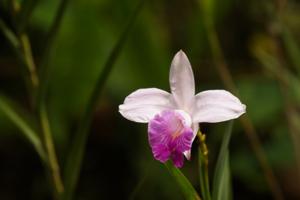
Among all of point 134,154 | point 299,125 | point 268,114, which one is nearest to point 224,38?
point 268,114

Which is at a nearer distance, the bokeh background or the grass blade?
the grass blade

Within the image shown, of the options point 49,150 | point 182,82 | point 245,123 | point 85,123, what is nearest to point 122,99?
point 245,123

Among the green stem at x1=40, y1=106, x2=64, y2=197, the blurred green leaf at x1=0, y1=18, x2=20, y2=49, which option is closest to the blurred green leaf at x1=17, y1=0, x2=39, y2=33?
the blurred green leaf at x1=0, y1=18, x2=20, y2=49

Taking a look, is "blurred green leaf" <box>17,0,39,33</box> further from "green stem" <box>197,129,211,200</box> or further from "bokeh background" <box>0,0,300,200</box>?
"bokeh background" <box>0,0,300,200</box>

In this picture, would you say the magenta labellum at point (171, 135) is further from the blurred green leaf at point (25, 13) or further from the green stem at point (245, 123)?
the green stem at point (245, 123)

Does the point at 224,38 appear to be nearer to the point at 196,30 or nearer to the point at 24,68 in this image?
the point at 196,30

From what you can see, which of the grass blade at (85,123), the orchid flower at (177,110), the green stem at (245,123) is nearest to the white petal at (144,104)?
the orchid flower at (177,110)
